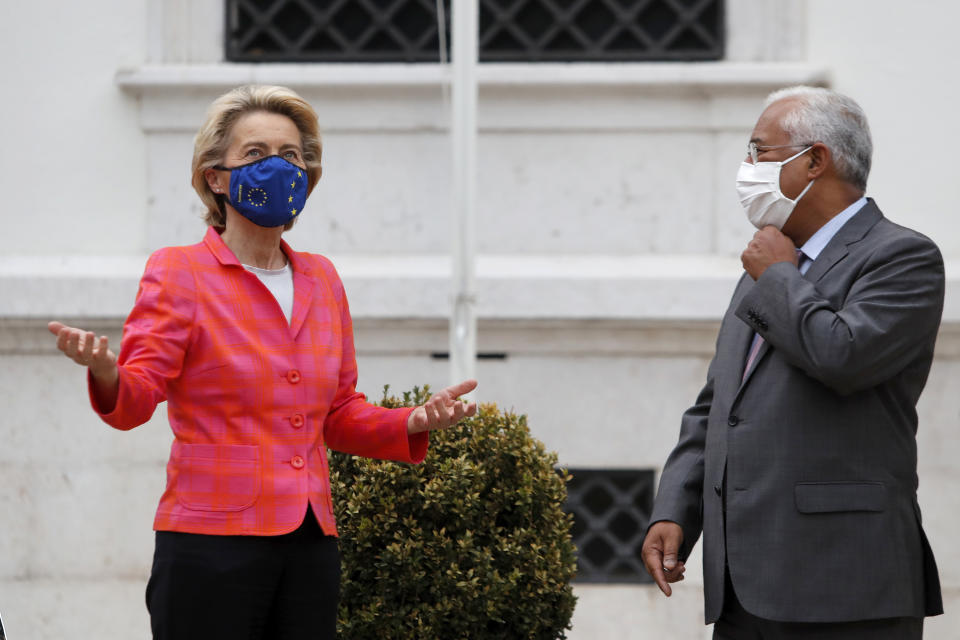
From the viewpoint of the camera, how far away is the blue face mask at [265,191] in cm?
277

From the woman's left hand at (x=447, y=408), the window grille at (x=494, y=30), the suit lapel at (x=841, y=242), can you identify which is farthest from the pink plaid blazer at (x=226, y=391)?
the window grille at (x=494, y=30)

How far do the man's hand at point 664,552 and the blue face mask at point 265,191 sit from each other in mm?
1259

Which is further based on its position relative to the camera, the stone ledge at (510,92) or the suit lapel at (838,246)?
the stone ledge at (510,92)

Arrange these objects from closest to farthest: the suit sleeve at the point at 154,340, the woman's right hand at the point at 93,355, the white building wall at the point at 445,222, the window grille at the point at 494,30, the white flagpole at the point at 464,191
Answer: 1. the woman's right hand at the point at 93,355
2. the suit sleeve at the point at 154,340
3. the white flagpole at the point at 464,191
4. the white building wall at the point at 445,222
5. the window grille at the point at 494,30

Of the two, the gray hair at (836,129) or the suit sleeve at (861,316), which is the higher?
the gray hair at (836,129)

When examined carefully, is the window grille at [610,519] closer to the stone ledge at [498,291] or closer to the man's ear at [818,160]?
the stone ledge at [498,291]

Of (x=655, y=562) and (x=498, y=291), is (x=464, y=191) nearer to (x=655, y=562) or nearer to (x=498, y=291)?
(x=498, y=291)

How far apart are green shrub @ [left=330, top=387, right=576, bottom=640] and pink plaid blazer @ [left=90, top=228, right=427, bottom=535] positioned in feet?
2.67

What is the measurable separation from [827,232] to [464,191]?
2125mm

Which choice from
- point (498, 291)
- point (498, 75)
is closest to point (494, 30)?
point (498, 75)

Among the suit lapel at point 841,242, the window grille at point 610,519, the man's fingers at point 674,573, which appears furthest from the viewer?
the window grille at point 610,519

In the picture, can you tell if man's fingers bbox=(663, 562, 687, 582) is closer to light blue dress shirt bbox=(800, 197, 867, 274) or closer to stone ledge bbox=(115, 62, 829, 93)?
light blue dress shirt bbox=(800, 197, 867, 274)

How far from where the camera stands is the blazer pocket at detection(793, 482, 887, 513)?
109 inches

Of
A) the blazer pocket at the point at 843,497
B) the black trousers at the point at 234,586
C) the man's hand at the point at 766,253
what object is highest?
the man's hand at the point at 766,253
